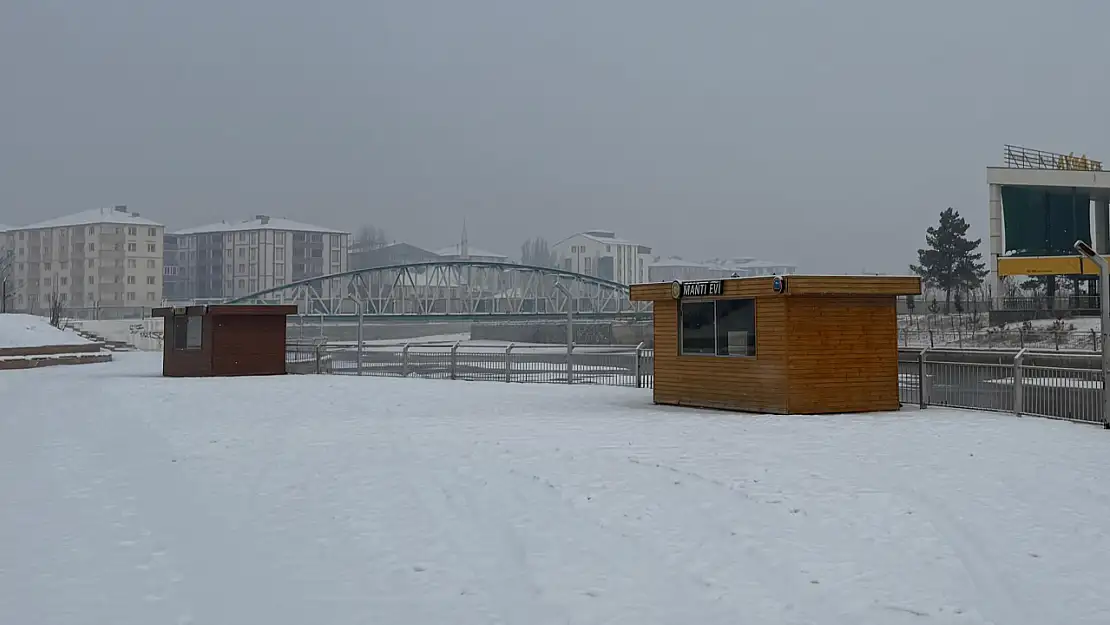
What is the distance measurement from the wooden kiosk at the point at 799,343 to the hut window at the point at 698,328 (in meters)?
0.03

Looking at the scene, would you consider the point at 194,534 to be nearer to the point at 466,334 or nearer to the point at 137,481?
the point at 137,481

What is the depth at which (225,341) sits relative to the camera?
33.2 metres

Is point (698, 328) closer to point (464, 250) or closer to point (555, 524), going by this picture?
point (555, 524)

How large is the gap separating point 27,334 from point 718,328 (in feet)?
138

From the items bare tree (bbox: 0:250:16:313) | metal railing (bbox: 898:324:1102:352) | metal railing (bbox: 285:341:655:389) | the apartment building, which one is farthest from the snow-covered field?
the apartment building

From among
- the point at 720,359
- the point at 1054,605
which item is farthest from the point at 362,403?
the point at 1054,605

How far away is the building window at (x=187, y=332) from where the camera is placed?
33438 millimetres

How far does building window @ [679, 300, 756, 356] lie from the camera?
65.7 ft

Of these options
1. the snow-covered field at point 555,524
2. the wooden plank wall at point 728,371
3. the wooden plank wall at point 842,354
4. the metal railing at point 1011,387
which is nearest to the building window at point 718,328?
the wooden plank wall at point 728,371

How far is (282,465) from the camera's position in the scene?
1297 centimetres

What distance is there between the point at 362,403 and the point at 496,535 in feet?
42.3

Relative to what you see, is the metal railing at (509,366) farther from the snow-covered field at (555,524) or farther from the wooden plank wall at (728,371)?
the snow-covered field at (555,524)

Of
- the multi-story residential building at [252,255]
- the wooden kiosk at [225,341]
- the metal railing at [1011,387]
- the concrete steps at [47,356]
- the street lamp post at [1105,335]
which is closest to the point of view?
the street lamp post at [1105,335]

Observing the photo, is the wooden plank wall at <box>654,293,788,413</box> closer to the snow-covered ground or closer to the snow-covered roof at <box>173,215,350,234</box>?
the snow-covered ground
